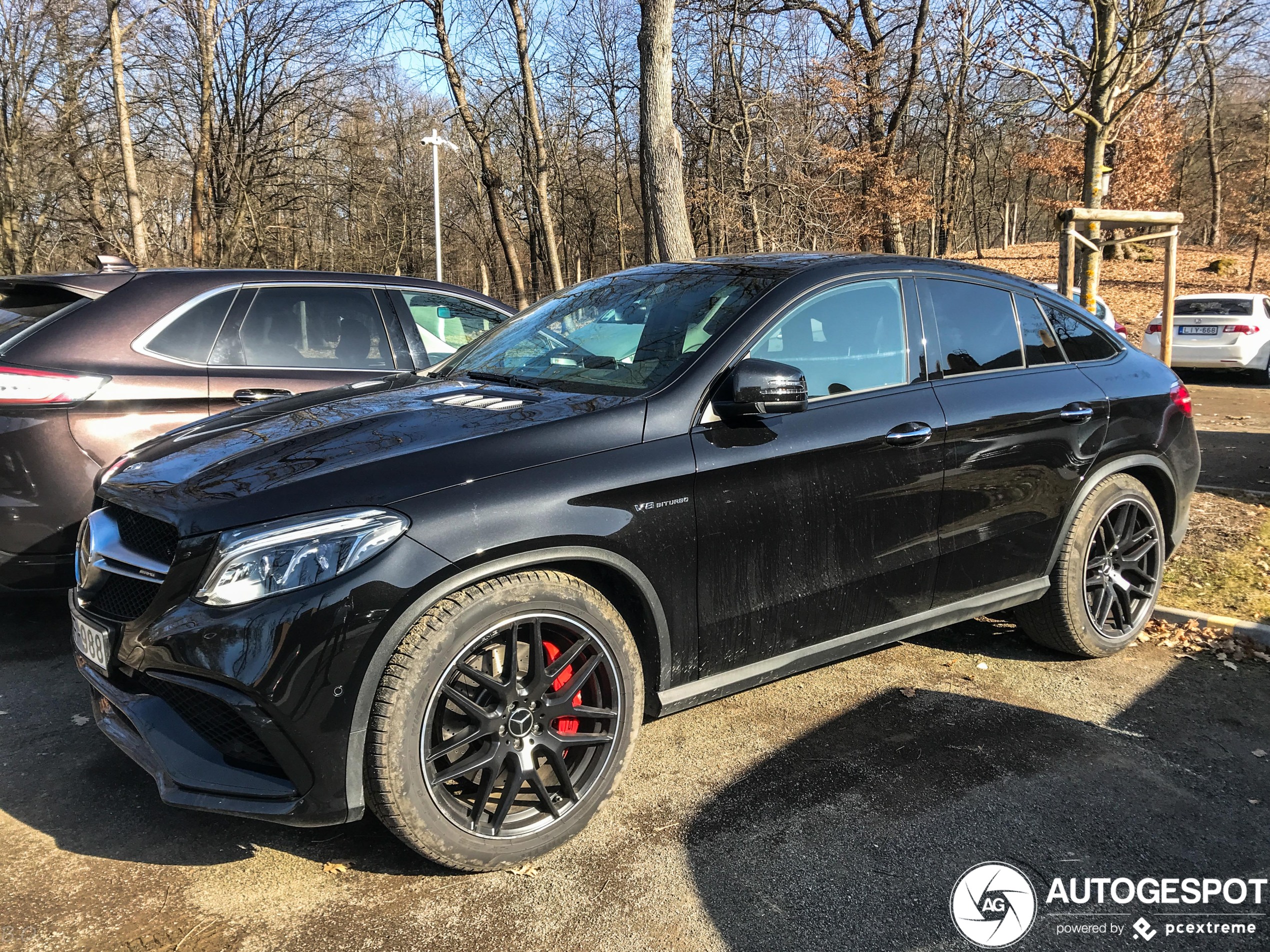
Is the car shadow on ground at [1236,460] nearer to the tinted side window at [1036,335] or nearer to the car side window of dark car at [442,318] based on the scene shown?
the tinted side window at [1036,335]

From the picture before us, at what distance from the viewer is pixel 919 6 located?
22734 millimetres

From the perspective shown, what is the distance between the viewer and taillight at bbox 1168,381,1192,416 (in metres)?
4.54

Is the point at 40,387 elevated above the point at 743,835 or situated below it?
above

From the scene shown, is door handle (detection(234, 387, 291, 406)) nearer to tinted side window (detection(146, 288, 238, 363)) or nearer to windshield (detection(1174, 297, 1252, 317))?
tinted side window (detection(146, 288, 238, 363))

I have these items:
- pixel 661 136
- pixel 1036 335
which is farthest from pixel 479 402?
pixel 661 136

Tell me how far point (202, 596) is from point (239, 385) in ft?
8.20

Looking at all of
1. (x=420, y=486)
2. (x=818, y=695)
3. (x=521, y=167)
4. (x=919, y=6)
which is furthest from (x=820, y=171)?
(x=420, y=486)

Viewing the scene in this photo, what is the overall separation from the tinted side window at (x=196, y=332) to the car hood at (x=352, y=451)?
4.55ft

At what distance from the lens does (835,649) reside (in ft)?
11.1

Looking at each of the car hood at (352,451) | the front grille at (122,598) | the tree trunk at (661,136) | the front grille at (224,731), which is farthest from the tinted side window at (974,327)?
the tree trunk at (661,136)

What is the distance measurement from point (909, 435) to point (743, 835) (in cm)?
160

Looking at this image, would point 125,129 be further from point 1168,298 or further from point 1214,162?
point 1214,162

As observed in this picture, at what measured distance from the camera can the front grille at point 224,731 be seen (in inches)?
94.4

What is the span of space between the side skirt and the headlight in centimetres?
116
